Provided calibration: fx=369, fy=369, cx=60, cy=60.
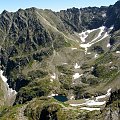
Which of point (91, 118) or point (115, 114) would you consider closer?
point (115, 114)

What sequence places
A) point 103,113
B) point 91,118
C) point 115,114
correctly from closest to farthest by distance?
1. point 115,114
2. point 103,113
3. point 91,118

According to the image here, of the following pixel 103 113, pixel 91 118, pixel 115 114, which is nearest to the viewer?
pixel 115 114

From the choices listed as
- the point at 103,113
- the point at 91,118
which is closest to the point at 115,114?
the point at 103,113

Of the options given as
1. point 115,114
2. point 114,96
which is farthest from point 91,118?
point 115,114

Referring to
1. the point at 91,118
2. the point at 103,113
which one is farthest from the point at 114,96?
the point at 91,118

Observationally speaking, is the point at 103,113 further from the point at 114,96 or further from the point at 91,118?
the point at 91,118

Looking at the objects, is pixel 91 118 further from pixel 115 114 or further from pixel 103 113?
pixel 115 114

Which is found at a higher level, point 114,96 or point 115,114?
point 114,96

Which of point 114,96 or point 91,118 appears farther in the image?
point 91,118
